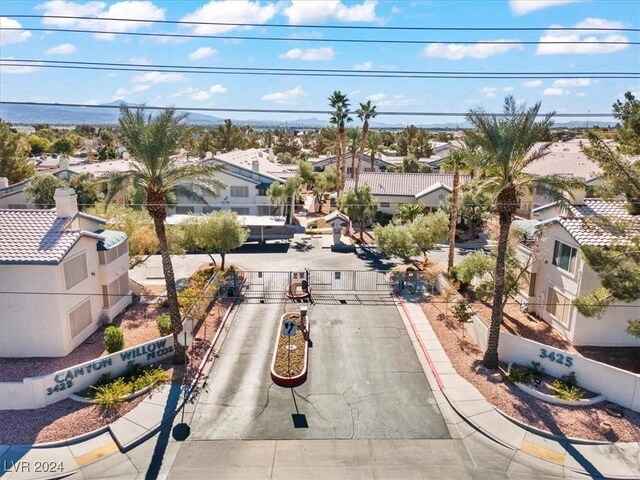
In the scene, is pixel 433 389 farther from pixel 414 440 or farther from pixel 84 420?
pixel 84 420

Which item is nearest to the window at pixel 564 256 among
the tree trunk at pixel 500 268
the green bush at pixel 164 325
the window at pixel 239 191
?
the tree trunk at pixel 500 268

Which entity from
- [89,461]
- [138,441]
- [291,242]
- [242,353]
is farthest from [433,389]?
[291,242]

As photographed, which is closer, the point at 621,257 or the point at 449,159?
the point at 621,257

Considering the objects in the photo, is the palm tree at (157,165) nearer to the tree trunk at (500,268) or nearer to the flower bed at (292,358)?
the flower bed at (292,358)

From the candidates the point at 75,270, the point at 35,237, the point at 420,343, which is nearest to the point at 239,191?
the point at 75,270

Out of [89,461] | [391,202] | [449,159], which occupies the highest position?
[449,159]

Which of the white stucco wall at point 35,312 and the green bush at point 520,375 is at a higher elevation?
the white stucco wall at point 35,312

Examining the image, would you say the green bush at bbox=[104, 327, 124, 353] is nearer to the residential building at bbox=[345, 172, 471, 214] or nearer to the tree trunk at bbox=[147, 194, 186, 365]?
the tree trunk at bbox=[147, 194, 186, 365]
